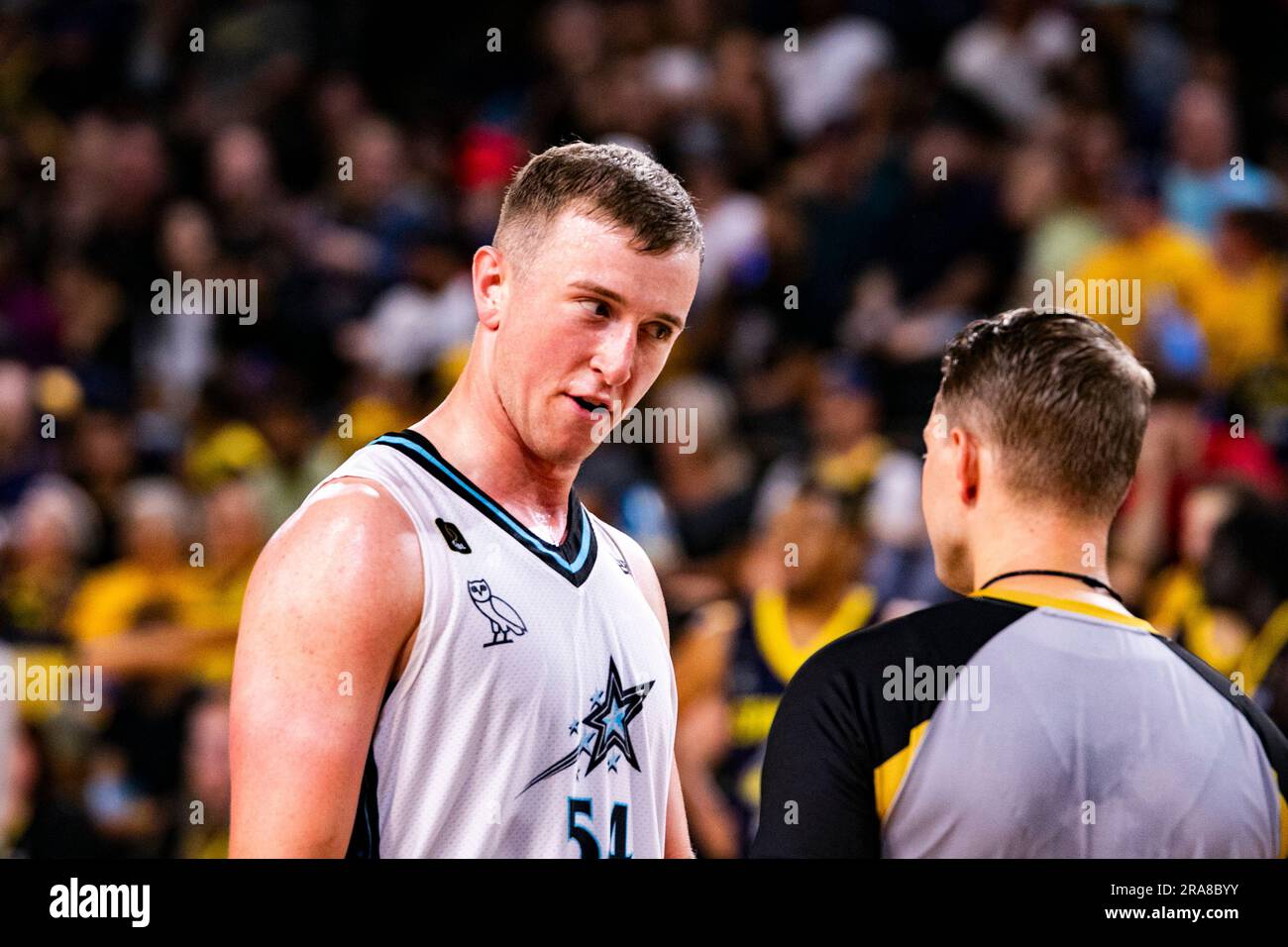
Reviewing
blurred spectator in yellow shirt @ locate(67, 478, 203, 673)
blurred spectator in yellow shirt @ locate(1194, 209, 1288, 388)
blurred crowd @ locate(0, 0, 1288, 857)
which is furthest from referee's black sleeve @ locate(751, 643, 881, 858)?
blurred spectator in yellow shirt @ locate(1194, 209, 1288, 388)

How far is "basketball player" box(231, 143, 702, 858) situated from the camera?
1.93 meters

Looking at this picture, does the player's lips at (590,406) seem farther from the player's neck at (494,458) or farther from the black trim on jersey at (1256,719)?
the black trim on jersey at (1256,719)

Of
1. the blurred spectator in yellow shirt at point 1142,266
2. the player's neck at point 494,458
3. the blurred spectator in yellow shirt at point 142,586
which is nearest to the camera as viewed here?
the player's neck at point 494,458

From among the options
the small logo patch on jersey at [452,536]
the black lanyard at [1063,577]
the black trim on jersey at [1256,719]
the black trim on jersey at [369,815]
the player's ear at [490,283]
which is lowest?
→ the black trim on jersey at [369,815]

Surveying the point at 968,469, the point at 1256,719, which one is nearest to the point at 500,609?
the point at 968,469

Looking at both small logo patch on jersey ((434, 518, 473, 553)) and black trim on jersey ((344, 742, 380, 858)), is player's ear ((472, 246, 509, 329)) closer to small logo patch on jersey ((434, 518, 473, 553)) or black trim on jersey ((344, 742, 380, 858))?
small logo patch on jersey ((434, 518, 473, 553))

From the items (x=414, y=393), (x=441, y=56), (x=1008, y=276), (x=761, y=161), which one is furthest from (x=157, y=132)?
(x=1008, y=276)

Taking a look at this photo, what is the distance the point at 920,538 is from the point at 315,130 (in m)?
4.03

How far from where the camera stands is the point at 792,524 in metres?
5.18

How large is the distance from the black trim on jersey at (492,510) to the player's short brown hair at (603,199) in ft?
1.02

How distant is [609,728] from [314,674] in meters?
0.46

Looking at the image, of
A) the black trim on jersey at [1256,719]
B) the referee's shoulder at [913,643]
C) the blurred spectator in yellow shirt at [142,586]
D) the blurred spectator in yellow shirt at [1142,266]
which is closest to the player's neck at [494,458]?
the referee's shoulder at [913,643]

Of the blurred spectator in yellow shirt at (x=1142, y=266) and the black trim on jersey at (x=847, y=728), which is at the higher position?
the blurred spectator in yellow shirt at (x=1142, y=266)

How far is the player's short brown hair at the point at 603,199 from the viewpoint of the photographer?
222 cm
